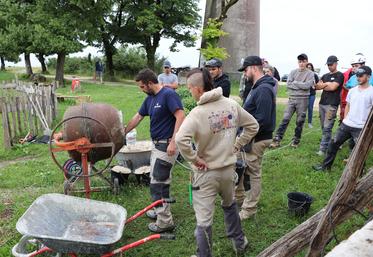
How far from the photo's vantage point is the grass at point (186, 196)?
4.55 m

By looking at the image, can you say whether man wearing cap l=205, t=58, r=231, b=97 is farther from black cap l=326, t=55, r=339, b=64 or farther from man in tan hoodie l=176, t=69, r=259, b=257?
black cap l=326, t=55, r=339, b=64

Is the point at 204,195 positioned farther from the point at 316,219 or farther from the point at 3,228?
the point at 3,228

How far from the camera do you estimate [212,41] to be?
1403 centimetres

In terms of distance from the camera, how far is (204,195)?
367cm

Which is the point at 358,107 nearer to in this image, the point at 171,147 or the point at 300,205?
the point at 300,205

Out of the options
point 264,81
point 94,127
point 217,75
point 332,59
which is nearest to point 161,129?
point 94,127

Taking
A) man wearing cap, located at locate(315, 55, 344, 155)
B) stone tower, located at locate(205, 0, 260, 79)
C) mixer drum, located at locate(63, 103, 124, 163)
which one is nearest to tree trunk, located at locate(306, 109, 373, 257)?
mixer drum, located at locate(63, 103, 124, 163)

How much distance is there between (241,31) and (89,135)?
19.7 metres

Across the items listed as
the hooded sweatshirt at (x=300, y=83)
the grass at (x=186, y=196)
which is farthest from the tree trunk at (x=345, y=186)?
the hooded sweatshirt at (x=300, y=83)

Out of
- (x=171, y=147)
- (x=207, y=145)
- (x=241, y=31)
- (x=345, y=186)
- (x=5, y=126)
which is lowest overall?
(x=5, y=126)


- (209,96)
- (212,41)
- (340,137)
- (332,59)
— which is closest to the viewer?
(209,96)

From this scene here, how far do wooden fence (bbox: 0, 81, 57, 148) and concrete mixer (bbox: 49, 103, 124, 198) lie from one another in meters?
5.18

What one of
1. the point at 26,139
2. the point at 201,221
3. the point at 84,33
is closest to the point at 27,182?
the point at 26,139

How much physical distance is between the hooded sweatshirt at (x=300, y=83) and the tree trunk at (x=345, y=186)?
5276 millimetres
